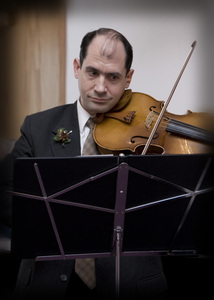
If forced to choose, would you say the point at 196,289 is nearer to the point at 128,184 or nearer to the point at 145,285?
the point at 145,285

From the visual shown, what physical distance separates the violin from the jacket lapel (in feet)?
0.26

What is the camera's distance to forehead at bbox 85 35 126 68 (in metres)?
1.40

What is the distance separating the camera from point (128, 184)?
3.53 feet

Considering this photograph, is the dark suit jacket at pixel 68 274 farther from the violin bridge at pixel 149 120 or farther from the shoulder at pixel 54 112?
the violin bridge at pixel 149 120

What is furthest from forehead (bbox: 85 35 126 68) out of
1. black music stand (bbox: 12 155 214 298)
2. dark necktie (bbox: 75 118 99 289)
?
dark necktie (bbox: 75 118 99 289)

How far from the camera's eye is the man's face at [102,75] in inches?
55.3

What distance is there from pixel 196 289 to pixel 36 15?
1610mm

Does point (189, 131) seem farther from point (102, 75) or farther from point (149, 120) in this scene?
point (102, 75)

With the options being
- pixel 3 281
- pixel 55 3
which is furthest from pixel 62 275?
pixel 55 3

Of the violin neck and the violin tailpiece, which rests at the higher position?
the violin tailpiece

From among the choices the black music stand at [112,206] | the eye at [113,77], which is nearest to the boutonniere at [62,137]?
the eye at [113,77]

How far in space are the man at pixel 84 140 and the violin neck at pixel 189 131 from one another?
0.23 metres

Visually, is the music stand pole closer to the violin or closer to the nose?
the violin

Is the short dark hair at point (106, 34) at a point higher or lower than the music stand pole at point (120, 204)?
higher
